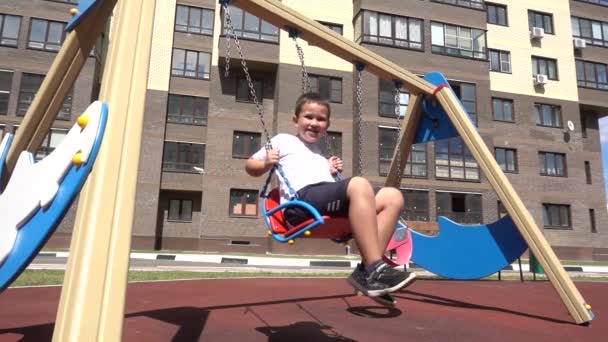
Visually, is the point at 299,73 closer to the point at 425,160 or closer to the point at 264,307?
the point at 425,160

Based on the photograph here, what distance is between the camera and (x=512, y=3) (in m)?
23.9

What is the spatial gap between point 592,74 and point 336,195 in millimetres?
28246

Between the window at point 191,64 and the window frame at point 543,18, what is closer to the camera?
the window at point 191,64

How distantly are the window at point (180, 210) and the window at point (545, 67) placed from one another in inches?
782

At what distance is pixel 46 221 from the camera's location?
1979 millimetres

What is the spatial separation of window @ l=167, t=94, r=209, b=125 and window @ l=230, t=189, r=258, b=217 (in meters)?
3.96

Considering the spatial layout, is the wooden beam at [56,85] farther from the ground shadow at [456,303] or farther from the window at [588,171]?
the window at [588,171]

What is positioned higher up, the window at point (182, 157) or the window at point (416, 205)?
the window at point (182, 157)

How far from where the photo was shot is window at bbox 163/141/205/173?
65.7 ft

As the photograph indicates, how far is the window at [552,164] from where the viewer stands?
22781 mm

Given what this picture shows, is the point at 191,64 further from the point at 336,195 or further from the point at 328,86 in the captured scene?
the point at 336,195

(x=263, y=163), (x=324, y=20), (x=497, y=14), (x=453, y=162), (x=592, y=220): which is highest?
(x=497, y=14)

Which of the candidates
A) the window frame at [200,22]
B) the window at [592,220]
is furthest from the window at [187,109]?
the window at [592,220]

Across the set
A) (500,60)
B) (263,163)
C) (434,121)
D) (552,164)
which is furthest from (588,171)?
(263,163)
